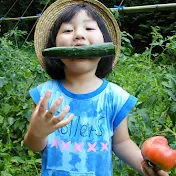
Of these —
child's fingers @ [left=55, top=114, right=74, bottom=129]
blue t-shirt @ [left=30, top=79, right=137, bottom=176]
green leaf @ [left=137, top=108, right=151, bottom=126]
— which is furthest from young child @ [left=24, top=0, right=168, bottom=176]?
green leaf @ [left=137, top=108, right=151, bottom=126]

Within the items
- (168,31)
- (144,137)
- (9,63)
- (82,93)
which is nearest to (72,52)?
(82,93)

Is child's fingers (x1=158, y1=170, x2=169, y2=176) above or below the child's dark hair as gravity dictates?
below

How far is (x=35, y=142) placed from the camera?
48.2 inches

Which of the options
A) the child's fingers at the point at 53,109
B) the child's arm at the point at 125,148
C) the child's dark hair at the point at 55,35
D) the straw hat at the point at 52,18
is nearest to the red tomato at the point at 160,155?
the child's arm at the point at 125,148

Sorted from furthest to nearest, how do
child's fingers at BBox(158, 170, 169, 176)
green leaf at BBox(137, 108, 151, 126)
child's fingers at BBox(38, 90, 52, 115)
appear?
1. green leaf at BBox(137, 108, 151, 126)
2. child's fingers at BBox(158, 170, 169, 176)
3. child's fingers at BBox(38, 90, 52, 115)

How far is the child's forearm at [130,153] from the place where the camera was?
132 cm

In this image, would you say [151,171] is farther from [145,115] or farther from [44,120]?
[145,115]

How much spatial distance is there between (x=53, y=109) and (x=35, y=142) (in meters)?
0.23

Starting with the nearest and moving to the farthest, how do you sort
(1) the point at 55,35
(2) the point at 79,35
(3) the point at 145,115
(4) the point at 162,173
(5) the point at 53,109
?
(5) the point at 53,109
(4) the point at 162,173
(2) the point at 79,35
(1) the point at 55,35
(3) the point at 145,115

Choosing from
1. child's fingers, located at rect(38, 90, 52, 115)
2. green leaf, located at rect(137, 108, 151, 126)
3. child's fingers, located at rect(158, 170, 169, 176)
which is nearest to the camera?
child's fingers, located at rect(38, 90, 52, 115)

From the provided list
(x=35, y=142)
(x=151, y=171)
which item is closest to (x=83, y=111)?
(x=35, y=142)

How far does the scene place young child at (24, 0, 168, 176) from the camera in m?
1.29

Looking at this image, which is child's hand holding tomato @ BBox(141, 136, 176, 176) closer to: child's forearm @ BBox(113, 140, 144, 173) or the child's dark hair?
child's forearm @ BBox(113, 140, 144, 173)

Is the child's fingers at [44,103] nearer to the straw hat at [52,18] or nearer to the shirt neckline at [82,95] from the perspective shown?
the shirt neckline at [82,95]
